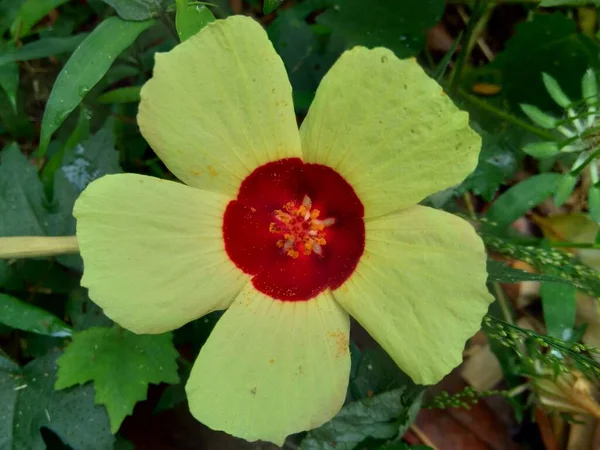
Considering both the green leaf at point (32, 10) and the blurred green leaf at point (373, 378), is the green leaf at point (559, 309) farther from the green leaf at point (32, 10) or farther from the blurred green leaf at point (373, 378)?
the green leaf at point (32, 10)

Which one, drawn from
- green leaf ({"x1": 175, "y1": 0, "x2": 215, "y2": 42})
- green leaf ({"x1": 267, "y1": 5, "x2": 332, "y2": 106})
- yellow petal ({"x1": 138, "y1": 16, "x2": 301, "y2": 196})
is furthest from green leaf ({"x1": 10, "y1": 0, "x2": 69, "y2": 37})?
yellow petal ({"x1": 138, "y1": 16, "x2": 301, "y2": 196})

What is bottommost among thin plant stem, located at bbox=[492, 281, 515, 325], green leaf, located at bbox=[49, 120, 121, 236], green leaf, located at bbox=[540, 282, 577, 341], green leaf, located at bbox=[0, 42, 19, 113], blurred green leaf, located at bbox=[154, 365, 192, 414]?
blurred green leaf, located at bbox=[154, 365, 192, 414]

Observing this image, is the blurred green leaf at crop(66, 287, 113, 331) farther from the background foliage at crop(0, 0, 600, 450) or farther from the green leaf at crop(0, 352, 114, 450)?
the green leaf at crop(0, 352, 114, 450)

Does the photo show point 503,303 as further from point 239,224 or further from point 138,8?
point 138,8

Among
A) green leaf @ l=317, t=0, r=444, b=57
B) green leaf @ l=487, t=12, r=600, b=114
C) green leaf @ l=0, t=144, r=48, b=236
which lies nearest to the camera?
green leaf @ l=0, t=144, r=48, b=236

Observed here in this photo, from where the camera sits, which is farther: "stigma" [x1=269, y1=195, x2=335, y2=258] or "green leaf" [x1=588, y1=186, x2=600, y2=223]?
"green leaf" [x1=588, y1=186, x2=600, y2=223]

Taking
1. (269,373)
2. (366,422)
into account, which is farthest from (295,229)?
(366,422)

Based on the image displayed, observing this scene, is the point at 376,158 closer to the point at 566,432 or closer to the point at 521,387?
the point at 521,387
